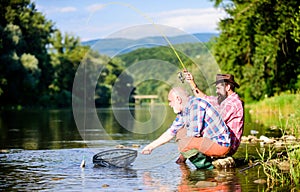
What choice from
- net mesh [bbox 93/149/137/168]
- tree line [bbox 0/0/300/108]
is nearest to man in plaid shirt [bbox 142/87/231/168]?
net mesh [bbox 93/149/137/168]

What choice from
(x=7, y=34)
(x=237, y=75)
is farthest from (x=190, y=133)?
(x=7, y=34)

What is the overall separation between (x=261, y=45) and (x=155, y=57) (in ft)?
55.0

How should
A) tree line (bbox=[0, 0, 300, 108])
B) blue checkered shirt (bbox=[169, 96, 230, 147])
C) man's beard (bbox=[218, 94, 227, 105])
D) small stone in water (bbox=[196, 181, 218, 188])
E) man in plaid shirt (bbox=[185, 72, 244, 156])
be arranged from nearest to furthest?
small stone in water (bbox=[196, 181, 218, 188]), blue checkered shirt (bbox=[169, 96, 230, 147]), man in plaid shirt (bbox=[185, 72, 244, 156]), man's beard (bbox=[218, 94, 227, 105]), tree line (bbox=[0, 0, 300, 108])

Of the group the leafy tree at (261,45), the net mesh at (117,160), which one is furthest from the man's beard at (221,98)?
the leafy tree at (261,45)

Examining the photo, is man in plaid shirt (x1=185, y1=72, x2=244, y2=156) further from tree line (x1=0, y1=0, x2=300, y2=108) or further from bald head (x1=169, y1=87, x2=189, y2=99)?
tree line (x1=0, y1=0, x2=300, y2=108)

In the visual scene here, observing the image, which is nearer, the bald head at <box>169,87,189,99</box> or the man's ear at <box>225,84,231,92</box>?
the bald head at <box>169,87,189,99</box>

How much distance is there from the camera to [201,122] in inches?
456

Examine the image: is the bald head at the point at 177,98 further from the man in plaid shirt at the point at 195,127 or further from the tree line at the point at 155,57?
the tree line at the point at 155,57

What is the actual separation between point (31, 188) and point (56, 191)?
0.56m

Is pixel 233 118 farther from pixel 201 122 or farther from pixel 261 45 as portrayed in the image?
pixel 261 45

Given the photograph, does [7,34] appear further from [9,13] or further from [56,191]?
[56,191]

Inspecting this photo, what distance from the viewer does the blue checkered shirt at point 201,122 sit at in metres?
11.5

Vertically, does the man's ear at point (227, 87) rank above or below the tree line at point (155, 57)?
below

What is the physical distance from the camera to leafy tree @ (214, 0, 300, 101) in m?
33.9
